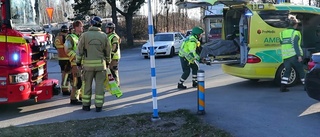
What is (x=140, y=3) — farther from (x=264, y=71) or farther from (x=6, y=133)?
(x=6, y=133)

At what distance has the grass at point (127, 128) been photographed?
19.7 ft

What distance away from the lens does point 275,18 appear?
31.9 feet

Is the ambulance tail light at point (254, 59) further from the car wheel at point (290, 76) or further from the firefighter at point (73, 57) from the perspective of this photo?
the firefighter at point (73, 57)

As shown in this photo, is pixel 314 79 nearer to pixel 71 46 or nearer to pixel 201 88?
pixel 201 88

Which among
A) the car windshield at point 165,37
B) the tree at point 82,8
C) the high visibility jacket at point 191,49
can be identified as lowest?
the high visibility jacket at point 191,49

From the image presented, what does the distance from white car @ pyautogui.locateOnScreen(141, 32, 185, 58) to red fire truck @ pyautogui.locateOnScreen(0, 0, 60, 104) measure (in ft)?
45.5

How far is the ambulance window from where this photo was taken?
31.4 feet

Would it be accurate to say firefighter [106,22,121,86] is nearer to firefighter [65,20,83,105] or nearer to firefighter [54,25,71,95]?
firefighter [65,20,83,105]

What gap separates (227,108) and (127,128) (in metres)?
2.25

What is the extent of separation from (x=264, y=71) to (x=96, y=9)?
2930 centimetres

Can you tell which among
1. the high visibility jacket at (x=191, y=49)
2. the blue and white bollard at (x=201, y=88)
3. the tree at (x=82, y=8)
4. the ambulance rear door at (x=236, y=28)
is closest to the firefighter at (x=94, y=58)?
the blue and white bollard at (x=201, y=88)

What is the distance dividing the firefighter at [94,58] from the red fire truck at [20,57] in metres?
1.02

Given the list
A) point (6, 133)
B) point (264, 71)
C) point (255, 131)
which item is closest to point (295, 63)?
point (264, 71)

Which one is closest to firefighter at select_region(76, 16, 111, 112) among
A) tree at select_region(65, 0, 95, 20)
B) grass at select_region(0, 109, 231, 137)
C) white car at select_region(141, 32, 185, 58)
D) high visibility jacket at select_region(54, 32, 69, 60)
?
grass at select_region(0, 109, 231, 137)
